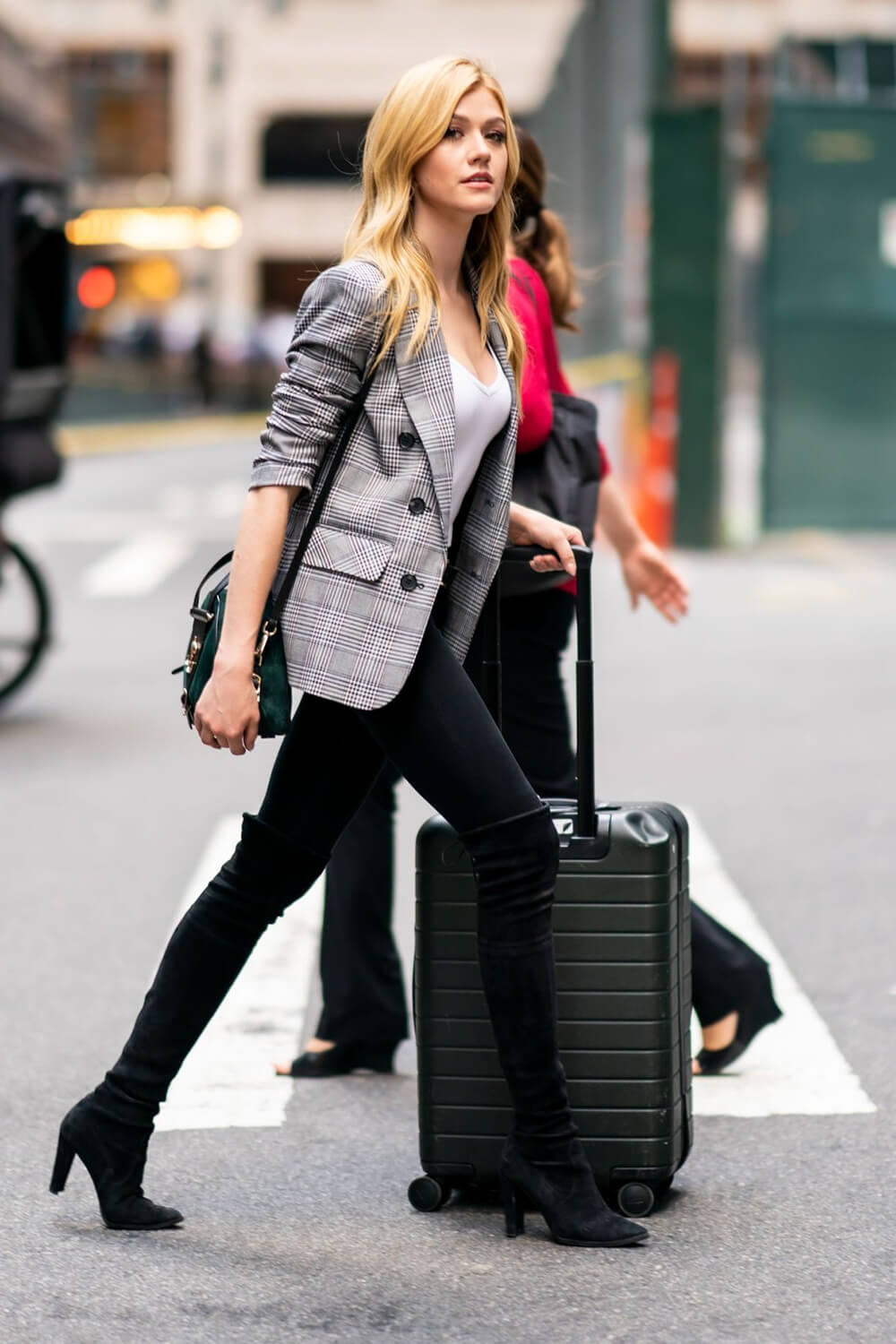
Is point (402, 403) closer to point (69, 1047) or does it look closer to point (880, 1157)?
point (880, 1157)

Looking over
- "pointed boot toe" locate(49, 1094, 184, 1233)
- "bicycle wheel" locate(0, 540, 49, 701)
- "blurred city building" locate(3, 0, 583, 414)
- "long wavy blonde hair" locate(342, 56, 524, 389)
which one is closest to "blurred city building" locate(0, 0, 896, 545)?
"long wavy blonde hair" locate(342, 56, 524, 389)

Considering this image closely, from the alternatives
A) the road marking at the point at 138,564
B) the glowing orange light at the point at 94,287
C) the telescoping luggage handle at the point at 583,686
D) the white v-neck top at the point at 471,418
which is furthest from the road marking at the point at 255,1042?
the glowing orange light at the point at 94,287

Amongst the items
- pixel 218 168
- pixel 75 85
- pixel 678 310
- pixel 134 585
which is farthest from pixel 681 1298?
pixel 75 85

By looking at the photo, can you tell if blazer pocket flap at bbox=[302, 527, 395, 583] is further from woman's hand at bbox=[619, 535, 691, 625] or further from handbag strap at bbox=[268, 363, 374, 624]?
woman's hand at bbox=[619, 535, 691, 625]

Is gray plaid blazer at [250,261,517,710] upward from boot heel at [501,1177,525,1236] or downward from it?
upward

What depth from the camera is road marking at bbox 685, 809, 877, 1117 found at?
4.69m

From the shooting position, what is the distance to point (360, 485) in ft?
12.0

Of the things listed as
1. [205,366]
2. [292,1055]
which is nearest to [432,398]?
[292,1055]

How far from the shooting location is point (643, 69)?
61.0ft

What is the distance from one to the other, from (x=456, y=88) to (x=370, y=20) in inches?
3181

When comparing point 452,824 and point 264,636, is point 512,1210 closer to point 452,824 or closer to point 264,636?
point 452,824

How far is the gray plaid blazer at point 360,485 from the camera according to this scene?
3613 millimetres

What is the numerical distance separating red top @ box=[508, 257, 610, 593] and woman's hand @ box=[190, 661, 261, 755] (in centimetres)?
91

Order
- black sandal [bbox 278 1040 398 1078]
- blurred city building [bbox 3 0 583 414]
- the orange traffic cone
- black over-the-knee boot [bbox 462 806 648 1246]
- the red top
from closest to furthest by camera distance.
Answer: black over-the-knee boot [bbox 462 806 648 1246] < the red top < black sandal [bbox 278 1040 398 1078] < the orange traffic cone < blurred city building [bbox 3 0 583 414]
